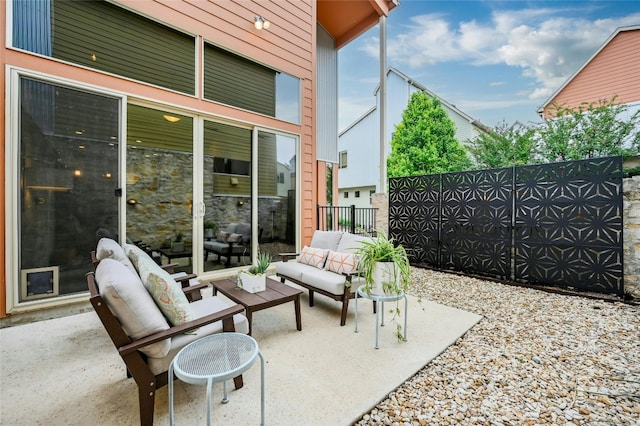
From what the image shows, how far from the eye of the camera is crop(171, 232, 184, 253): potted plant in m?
4.04

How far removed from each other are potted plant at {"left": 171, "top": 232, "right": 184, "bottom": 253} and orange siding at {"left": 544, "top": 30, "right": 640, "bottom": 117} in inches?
421

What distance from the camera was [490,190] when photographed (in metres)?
4.57

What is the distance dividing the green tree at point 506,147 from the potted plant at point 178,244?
762 cm

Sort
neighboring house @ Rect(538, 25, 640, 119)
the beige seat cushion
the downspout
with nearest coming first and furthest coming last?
1. the beige seat cushion
2. the downspout
3. neighboring house @ Rect(538, 25, 640, 119)

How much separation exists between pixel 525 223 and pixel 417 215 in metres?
1.79

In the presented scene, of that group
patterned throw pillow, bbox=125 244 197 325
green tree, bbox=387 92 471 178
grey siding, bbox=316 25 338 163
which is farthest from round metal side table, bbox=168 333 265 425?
green tree, bbox=387 92 471 178

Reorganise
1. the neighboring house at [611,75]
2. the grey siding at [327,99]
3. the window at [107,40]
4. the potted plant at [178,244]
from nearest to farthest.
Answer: the window at [107,40]
the potted plant at [178,244]
the grey siding at [327,99]
the neighboring house at [611,75]

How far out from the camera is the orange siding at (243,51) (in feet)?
10.1

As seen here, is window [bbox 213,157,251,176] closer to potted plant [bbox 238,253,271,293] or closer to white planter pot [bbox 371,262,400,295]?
potted plant [bbox 238,253,271,293]

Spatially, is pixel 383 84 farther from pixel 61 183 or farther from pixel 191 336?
pixel 191 336

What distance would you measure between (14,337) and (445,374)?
12.6ft

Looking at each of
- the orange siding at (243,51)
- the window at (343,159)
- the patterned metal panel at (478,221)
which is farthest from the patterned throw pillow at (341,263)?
the window at (343,159)

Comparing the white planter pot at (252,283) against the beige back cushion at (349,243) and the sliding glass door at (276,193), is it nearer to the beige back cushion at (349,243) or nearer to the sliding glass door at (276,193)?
the beige back cushion at (349,243)

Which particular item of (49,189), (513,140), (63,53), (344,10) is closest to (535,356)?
(49,189)
